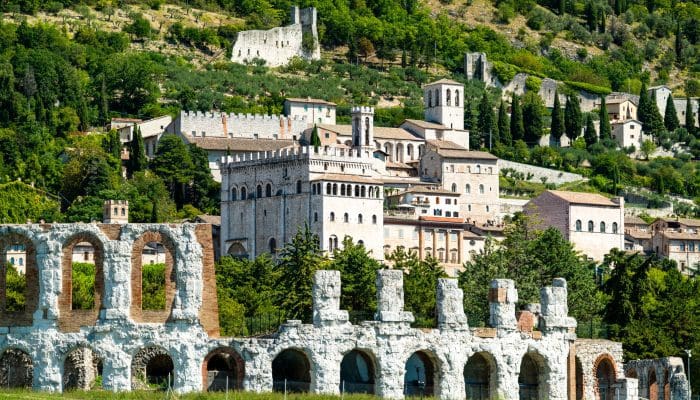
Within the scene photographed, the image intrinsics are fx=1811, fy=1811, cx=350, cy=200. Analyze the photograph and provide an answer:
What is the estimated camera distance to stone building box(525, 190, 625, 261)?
138 metres

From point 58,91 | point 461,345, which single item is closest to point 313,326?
point 461,345

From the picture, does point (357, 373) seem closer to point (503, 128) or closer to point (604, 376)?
point (604, 376)

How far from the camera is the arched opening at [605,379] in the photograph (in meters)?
66.6

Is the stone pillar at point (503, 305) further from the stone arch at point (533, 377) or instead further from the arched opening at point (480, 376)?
the stone arch at point (533, 377)

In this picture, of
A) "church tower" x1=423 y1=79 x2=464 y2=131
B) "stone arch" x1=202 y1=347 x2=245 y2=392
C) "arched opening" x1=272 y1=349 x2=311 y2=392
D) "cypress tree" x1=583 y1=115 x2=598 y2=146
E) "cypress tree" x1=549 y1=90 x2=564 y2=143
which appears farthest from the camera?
"cypress tree" x1=583 y1=115 x2=598 y2=146

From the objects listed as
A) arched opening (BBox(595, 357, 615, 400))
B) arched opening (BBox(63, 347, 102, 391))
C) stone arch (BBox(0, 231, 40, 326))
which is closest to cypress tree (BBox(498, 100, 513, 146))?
arched opening (BBox(595, 357, 615, 400))

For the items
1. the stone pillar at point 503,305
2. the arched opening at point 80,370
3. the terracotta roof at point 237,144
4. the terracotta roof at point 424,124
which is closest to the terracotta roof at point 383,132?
the terracotta roof at point 424,124

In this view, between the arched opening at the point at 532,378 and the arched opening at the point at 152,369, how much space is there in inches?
507

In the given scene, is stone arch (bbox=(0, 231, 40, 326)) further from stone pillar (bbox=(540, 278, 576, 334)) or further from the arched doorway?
stone pillar (bbox=(540, 278, 576, 334))

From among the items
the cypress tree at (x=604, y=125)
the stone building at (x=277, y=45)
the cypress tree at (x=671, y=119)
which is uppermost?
the stone building at (x=277, y=45)

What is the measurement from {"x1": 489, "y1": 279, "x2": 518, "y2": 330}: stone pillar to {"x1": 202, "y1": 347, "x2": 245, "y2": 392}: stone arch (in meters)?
9.41

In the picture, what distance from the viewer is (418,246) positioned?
127000 mm

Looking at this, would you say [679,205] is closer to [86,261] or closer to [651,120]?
[651,120]

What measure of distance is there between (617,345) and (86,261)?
167ft
